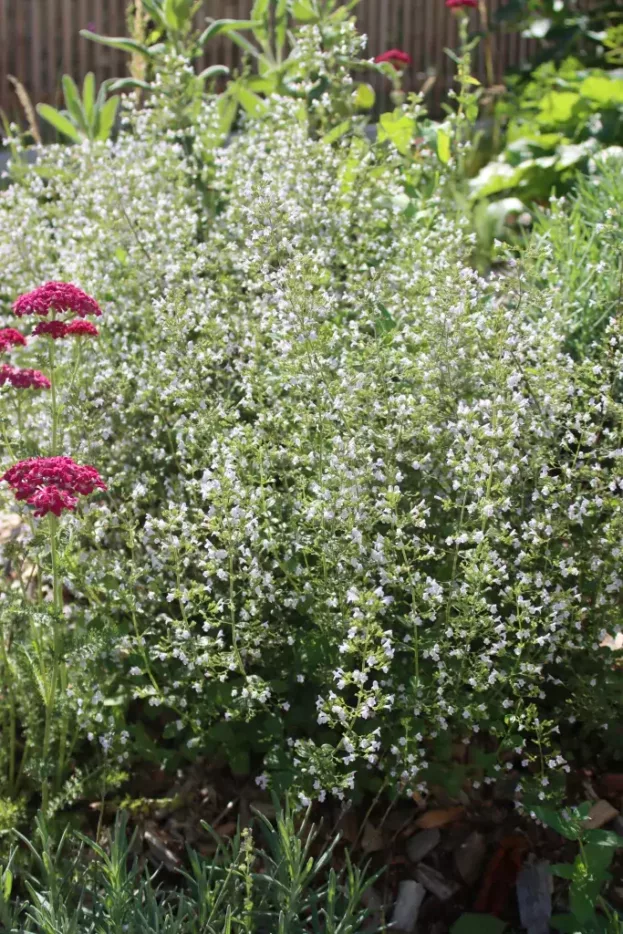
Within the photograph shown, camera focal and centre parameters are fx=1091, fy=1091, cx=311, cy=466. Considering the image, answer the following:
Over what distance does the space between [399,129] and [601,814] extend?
2.84 metres

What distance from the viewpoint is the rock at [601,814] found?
8.69 ft

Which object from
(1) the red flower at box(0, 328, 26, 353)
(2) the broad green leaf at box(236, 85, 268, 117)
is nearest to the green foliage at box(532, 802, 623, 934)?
(1) the red flower at box(0, 328, 26, 353)

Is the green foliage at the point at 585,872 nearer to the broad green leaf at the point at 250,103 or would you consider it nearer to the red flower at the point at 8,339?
the red flower at the point at 8,339

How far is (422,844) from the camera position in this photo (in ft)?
8.82

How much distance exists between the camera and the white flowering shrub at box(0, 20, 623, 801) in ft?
7.87

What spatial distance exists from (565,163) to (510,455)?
349cm

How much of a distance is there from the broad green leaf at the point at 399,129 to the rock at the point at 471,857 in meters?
2.76

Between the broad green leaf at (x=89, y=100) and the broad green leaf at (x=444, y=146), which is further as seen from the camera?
the broad green leaf at (x=89, y=100)

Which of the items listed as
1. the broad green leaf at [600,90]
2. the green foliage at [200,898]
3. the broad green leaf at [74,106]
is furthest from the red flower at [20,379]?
the broad green leaf at [600,90]

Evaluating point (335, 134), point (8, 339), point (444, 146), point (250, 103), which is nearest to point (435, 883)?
point (8, 339)

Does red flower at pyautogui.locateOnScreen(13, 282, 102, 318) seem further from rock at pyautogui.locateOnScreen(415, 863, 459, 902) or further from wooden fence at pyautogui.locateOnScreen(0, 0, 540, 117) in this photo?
wooden fence at pyautogui.locateOnScreen(0, 0, 540, 117)

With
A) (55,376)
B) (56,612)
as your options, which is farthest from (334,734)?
(55,376)

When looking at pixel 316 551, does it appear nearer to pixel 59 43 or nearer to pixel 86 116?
pixel 86 116

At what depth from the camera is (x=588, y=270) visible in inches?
149
